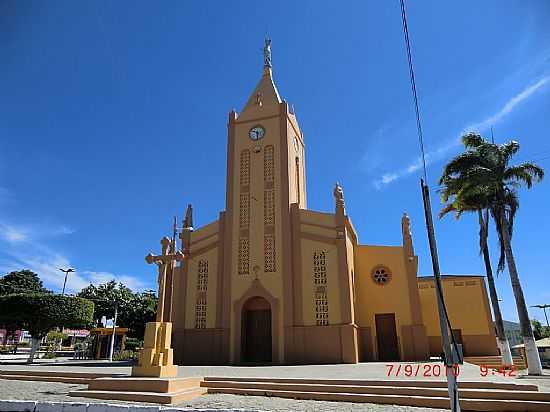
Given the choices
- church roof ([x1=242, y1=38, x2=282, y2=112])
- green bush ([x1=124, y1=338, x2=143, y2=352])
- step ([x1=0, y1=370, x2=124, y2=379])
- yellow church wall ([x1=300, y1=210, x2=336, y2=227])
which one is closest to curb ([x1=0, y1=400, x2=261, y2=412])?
step ([x1=0, y1=370, x2=124, y2=379])

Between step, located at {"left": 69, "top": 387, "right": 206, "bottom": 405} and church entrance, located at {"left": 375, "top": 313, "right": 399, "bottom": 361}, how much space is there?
13.3 metres

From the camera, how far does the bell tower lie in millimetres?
20531

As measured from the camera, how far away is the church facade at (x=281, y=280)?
64.5ft

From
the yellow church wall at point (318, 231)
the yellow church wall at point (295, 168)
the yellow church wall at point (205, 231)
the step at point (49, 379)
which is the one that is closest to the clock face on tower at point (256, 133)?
the yellow church wall at point (295, 168)

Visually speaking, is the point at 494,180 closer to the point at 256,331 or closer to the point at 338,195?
the point at 338,195

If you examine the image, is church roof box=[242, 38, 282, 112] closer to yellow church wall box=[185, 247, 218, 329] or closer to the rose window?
yellow church wall box=[185, 247, 218, 329]

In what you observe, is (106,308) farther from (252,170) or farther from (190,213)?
(252,170)

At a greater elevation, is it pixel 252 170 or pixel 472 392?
pixel 252 170

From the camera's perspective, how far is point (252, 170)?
2325 cm

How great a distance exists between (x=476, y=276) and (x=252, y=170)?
51.6 ft

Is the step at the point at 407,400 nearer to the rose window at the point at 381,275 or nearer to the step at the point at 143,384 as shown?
A: the step at the point at 143,384

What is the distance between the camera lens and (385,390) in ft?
31.8

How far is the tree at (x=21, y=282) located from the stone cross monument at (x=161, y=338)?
52.1 meters

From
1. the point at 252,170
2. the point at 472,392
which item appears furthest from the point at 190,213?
the point at 472,392
